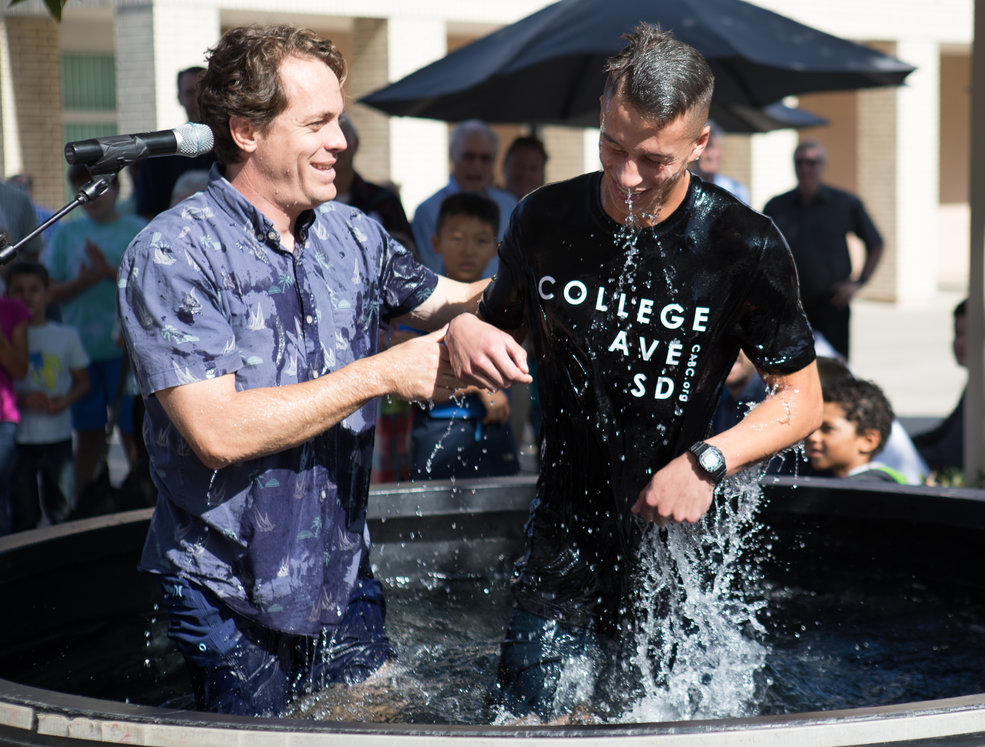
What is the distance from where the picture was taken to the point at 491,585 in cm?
394

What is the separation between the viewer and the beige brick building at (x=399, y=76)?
45.1 feet

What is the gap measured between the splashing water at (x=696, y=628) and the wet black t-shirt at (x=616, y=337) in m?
0.14

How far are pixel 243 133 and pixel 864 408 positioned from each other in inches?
113

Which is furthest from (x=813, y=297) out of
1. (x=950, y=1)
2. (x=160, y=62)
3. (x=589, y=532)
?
(x=950, y=1)

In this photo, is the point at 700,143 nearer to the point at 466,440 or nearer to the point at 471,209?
the point at 466,440

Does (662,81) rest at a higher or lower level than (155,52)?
lower

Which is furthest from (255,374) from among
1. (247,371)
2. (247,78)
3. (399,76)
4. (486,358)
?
(399,76)

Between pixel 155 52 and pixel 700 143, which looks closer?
pixel 700 143

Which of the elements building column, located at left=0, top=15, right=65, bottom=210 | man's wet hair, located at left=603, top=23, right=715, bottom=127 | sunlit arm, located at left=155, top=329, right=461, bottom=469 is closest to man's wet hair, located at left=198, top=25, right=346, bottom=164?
sunlit arm, located at left=155, top=329, right=461, bottom=469

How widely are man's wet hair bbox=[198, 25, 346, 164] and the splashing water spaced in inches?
50.8

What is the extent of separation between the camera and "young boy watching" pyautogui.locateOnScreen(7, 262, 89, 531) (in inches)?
227

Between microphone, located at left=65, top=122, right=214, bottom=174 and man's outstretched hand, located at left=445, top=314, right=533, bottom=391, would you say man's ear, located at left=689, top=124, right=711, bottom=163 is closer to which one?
man's outstretched hand, located at left=445, top=314, right=533, bottom=391

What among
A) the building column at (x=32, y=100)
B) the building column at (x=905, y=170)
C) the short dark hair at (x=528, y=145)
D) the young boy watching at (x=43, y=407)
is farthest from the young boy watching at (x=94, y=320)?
the building column at (x=905, y=170)

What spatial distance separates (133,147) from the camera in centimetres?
243
